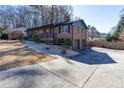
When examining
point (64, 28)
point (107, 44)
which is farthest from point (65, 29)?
point (107, 44)

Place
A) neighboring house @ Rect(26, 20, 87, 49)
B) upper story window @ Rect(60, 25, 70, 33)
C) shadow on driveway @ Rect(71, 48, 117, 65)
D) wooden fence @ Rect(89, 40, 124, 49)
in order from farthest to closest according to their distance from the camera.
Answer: wooden fence @ Rect(89, 40, 124, 49) → upper story window @ Rect(60, 25, 70, 33) → neighboring house @ Rect(26, 20, 87, 49) → shadow on driveway @ Rect(71, 48, 117, 65)

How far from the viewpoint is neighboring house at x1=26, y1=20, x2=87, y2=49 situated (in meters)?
18.6

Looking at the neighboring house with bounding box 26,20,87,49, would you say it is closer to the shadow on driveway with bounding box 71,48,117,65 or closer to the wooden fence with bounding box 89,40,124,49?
the wooden fence with bounding box 89,40,124,49

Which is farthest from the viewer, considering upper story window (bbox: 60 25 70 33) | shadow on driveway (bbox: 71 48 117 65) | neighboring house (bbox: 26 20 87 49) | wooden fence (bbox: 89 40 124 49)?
wooden fence (bbox: 89 40 124 49)

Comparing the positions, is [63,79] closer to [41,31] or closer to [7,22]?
[41,31]

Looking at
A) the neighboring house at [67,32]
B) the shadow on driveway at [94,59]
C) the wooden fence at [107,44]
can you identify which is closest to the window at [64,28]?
the neighboring house at [67,32]

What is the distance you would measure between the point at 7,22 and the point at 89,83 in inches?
1656

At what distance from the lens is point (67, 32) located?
61.7 feet

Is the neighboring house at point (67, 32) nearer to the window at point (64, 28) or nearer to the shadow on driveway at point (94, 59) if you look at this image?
the window at point (64, 28)

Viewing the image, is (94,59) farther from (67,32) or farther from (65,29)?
(65,29)

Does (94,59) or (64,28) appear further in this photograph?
(64,28)

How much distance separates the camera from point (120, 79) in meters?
6.41

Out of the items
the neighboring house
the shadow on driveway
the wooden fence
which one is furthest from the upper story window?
the wooden fence
